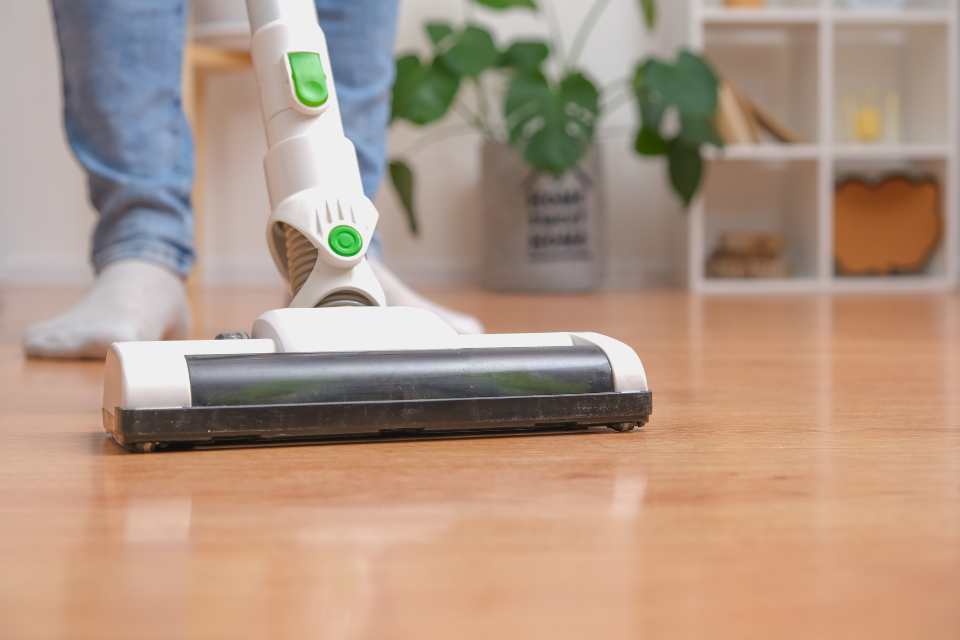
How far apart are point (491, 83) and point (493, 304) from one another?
963mm

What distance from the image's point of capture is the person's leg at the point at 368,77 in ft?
4.49

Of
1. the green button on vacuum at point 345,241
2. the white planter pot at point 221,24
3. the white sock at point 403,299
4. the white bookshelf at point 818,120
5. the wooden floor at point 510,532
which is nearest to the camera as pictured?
the wooden floor at point 510,532

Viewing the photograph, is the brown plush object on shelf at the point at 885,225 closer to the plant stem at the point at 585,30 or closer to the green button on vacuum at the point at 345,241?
the plant stem at the point at 585,30

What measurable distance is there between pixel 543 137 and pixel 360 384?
1971 millimetres

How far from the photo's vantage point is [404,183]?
2.79 metres

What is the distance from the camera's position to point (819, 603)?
390 millimetres

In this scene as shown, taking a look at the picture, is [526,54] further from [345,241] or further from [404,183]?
[345,241]

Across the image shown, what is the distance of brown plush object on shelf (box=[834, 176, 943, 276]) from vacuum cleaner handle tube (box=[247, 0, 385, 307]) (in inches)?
89.0

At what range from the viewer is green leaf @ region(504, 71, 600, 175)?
260 centimetres

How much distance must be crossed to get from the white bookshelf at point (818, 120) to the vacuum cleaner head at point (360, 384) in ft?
6.89

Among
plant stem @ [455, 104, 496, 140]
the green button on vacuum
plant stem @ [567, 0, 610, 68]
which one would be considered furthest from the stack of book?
the green button on vacuum

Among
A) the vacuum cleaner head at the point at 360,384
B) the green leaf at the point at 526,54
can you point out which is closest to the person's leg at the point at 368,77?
the vacuum cleaner head at the point at 360,384

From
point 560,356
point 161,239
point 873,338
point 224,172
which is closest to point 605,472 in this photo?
point 560,356

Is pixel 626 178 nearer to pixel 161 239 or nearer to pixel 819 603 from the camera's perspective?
pixel 161 239
